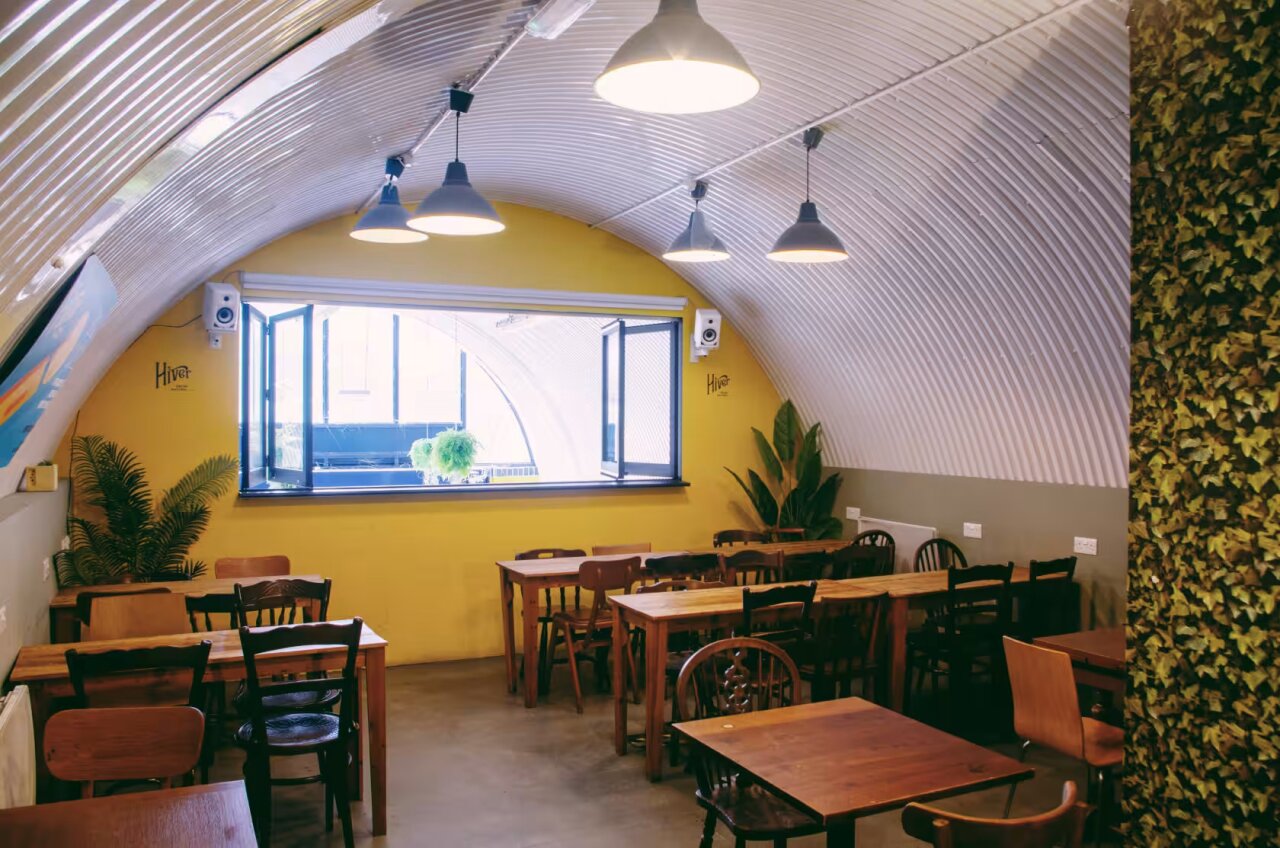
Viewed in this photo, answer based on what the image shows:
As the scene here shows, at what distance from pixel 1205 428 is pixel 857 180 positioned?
3890 millimetres

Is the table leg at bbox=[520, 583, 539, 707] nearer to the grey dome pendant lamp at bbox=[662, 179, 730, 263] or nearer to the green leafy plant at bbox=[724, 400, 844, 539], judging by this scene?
the grey dome pendant lamp at bbox=[662, 179, 730, 263]

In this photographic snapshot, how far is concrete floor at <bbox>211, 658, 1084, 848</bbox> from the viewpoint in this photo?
4625mm

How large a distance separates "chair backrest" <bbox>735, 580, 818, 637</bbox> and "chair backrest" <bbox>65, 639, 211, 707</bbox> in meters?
2.58

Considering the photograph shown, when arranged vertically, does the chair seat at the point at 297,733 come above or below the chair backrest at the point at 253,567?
below

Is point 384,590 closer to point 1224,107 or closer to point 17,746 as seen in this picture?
point 17,746

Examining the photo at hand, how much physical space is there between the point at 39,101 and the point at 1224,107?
10.5 ft

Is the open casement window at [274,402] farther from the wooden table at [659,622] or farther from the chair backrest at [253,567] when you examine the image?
the wooden table at [659,622]

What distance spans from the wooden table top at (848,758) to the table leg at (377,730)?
1659 mm

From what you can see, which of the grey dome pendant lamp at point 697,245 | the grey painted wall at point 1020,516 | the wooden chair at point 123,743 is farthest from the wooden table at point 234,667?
the grey painted wall at point 1020,516

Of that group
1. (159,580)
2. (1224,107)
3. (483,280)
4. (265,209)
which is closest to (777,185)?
(483,280)

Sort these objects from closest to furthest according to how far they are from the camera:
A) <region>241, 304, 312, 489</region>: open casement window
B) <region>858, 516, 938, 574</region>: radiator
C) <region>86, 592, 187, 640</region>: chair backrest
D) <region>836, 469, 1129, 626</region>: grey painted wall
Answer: <region>86, 592, 187, 640</region>: chair backrest → <region>836, 469, 1129, 626</region>: grey painted wall → <region>241, 304, 312, 489</region>: open casement window → <region>858, 516, 938, 574</region>: radiator

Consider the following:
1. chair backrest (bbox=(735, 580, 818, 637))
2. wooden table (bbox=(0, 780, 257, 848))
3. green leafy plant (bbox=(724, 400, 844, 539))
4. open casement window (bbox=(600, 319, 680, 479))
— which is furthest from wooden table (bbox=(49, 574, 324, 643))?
green leafy plant (bbox=(724, 400, 844, 539))

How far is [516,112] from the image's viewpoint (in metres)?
6.34

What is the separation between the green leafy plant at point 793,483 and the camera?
29.3ft
